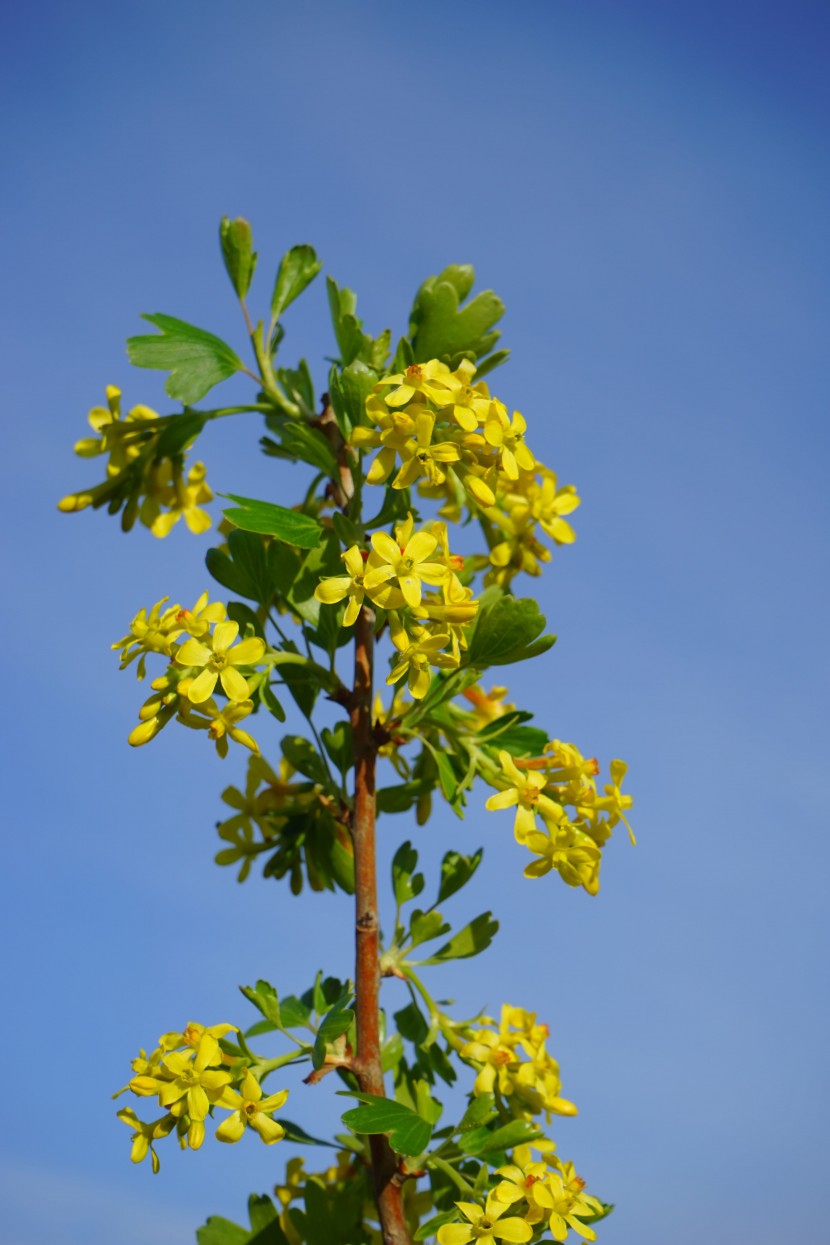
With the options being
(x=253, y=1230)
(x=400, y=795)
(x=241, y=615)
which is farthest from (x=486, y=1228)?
(x=241, y=615)

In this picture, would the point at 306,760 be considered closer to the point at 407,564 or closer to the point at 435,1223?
the point at 407,564

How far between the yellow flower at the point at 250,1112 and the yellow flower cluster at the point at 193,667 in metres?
0.55

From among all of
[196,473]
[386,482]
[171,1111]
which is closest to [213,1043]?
[171,1111]

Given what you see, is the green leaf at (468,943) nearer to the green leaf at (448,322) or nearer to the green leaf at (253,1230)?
the green leaf at (253,1230)

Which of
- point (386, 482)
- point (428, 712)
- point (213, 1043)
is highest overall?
point (386, 482)

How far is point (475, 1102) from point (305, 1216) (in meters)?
0.44

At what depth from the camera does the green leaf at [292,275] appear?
254 centimetres

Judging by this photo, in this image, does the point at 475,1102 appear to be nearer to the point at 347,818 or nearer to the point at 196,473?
the point at 347,818

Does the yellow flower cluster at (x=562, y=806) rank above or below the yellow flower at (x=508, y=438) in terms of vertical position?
below

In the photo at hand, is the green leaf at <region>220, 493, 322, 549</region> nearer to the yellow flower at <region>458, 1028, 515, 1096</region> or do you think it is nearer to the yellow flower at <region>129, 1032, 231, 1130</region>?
the yellow flower at <region>129, 1032, 231, 1130</region>

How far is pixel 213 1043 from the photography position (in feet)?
6.46

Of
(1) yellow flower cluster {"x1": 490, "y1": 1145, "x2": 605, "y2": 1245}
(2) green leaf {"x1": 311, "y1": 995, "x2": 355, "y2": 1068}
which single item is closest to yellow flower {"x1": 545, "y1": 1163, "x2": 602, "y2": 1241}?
(1) yellow flower cluster {"x1": 490, "y1": 1145, "x2": 605, "y2": 1245}

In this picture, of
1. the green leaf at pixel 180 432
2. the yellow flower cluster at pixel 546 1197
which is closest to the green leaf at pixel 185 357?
the green leaf at pixel 180 432

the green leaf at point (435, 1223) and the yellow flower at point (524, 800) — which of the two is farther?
the yellow flower at point (524, 800)
